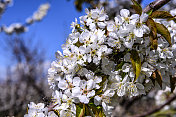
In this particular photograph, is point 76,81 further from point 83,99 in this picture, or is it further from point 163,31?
point 163,31

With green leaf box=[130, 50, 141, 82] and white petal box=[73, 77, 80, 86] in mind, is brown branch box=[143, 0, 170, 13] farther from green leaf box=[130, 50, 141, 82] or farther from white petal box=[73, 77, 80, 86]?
white petal box=[73, 77, 80, 86]

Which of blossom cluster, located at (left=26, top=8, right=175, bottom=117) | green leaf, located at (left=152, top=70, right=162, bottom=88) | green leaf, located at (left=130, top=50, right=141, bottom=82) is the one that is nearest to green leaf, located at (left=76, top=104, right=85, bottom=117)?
blossom cluster, located at (left=26, top=8, right=175, bottom=117)

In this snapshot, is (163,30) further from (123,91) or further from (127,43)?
(123,91)

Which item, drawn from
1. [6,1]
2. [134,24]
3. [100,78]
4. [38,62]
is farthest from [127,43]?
[38,62]

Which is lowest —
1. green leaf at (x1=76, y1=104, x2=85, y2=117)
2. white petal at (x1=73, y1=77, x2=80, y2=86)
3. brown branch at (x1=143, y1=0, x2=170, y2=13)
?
green leaf at (x1=76, y1=104, x2=85, y2=117)

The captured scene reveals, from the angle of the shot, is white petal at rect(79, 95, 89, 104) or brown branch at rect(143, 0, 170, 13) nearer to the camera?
white petal at rect(79, 95, 89, 104)

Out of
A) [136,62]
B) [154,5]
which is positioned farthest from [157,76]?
[154,5]

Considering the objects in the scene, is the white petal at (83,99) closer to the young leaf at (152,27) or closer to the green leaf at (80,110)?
the green leaf at (80,110)
